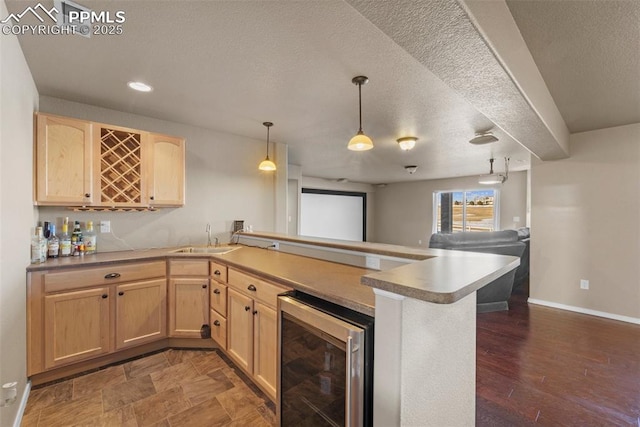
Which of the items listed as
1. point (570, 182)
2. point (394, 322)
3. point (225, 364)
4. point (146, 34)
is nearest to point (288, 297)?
point (394, 322)

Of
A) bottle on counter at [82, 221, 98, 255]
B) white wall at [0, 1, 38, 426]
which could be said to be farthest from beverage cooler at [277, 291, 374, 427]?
bottle on counter at [82, 221, 98, 255]

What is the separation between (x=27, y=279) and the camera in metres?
1.98

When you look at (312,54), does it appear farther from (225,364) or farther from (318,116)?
Answer: (225,364)

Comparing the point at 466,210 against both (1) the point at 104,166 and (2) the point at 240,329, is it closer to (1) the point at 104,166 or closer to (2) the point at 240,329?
(2) the point at 240,329

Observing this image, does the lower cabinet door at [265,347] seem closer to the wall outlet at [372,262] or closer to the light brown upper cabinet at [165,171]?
the wall outlet at [372,262]

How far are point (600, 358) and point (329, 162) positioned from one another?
182 inches

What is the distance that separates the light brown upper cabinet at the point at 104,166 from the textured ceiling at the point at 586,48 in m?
3.09

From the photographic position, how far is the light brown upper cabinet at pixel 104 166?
2.26m

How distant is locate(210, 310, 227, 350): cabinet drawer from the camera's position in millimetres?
2364

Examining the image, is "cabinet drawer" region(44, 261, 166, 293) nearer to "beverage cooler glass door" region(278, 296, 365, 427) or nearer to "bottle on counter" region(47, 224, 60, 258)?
"bottle on counter" region(47, 224, 60, 258)

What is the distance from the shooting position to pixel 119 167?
275 centimetres

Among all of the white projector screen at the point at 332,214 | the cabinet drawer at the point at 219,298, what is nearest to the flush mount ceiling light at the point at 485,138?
the cabinet drawer at the point at 219,298

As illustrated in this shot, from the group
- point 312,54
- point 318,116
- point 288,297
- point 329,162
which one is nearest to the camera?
point 288,297

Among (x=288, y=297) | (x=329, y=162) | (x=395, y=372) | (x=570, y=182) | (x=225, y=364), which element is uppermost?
(x=329, y=162)
